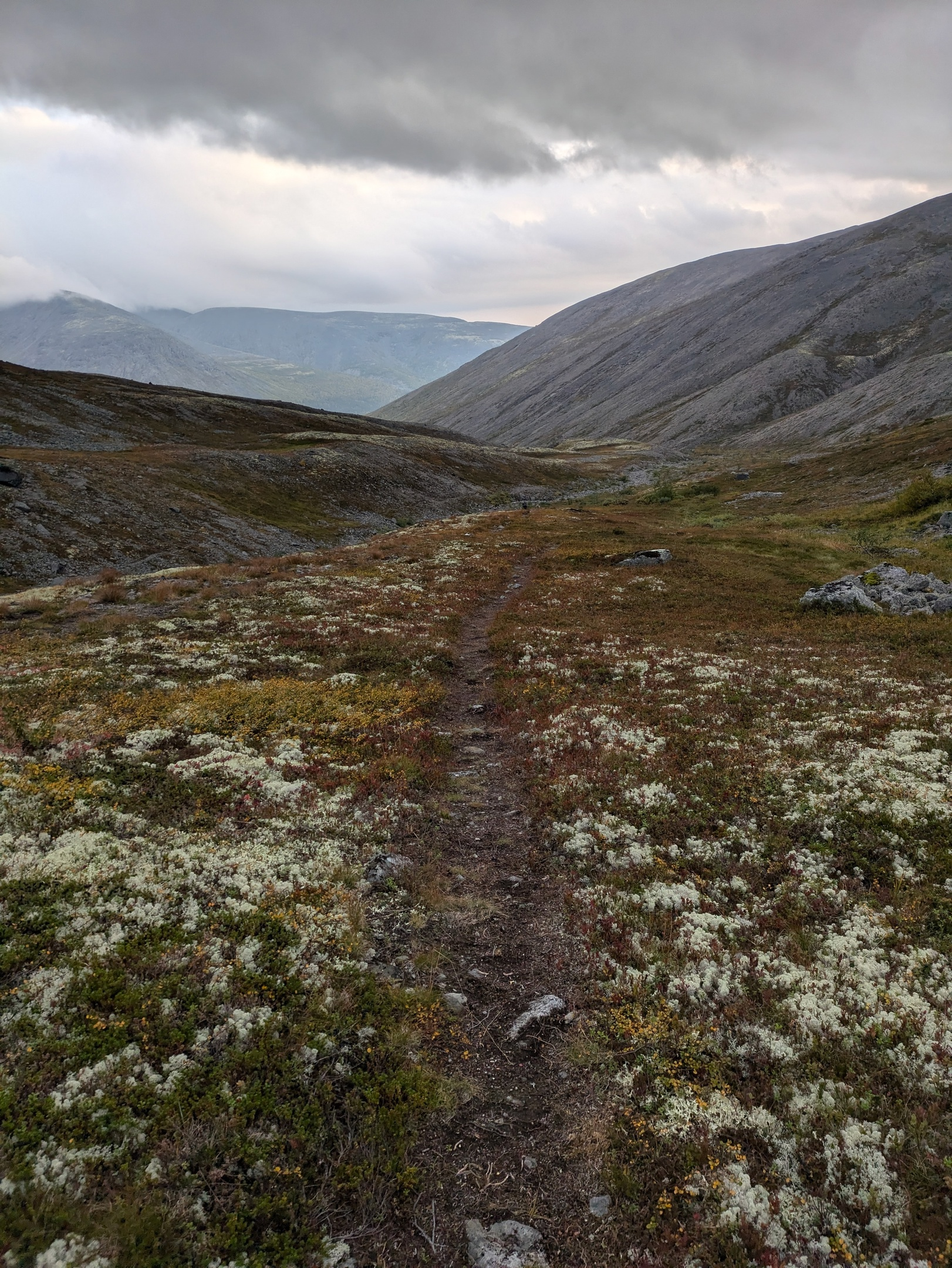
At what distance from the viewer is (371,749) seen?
59.6 ft

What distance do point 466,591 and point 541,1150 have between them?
36903mm

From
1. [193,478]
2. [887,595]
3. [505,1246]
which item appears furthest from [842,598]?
[193,478]

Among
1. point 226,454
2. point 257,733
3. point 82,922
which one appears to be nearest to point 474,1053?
point 82,922

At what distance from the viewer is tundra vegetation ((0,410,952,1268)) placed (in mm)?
6766

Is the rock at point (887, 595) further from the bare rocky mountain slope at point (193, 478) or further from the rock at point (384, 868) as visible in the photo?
the bare rocky mountain slope at point (193, 478)

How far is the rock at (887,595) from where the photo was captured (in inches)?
1321

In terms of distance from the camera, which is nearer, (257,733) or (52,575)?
(257,733)

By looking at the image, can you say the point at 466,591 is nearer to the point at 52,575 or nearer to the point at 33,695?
the point at 33,695

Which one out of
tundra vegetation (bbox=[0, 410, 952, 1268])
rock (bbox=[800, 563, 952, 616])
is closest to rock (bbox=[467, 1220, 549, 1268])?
tundra vegetation (bbox=[0, 410, 952, 1268])

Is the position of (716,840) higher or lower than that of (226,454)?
lower

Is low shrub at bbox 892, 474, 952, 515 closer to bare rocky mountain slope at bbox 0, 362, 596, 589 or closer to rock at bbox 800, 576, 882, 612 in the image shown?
rock at bbox 800, 576, 882, 612

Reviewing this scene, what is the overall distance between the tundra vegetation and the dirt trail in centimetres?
19

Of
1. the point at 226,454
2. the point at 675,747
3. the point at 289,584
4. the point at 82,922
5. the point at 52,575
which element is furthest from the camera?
A: the point at 226,454

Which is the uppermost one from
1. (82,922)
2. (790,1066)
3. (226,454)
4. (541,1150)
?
(226,454)
